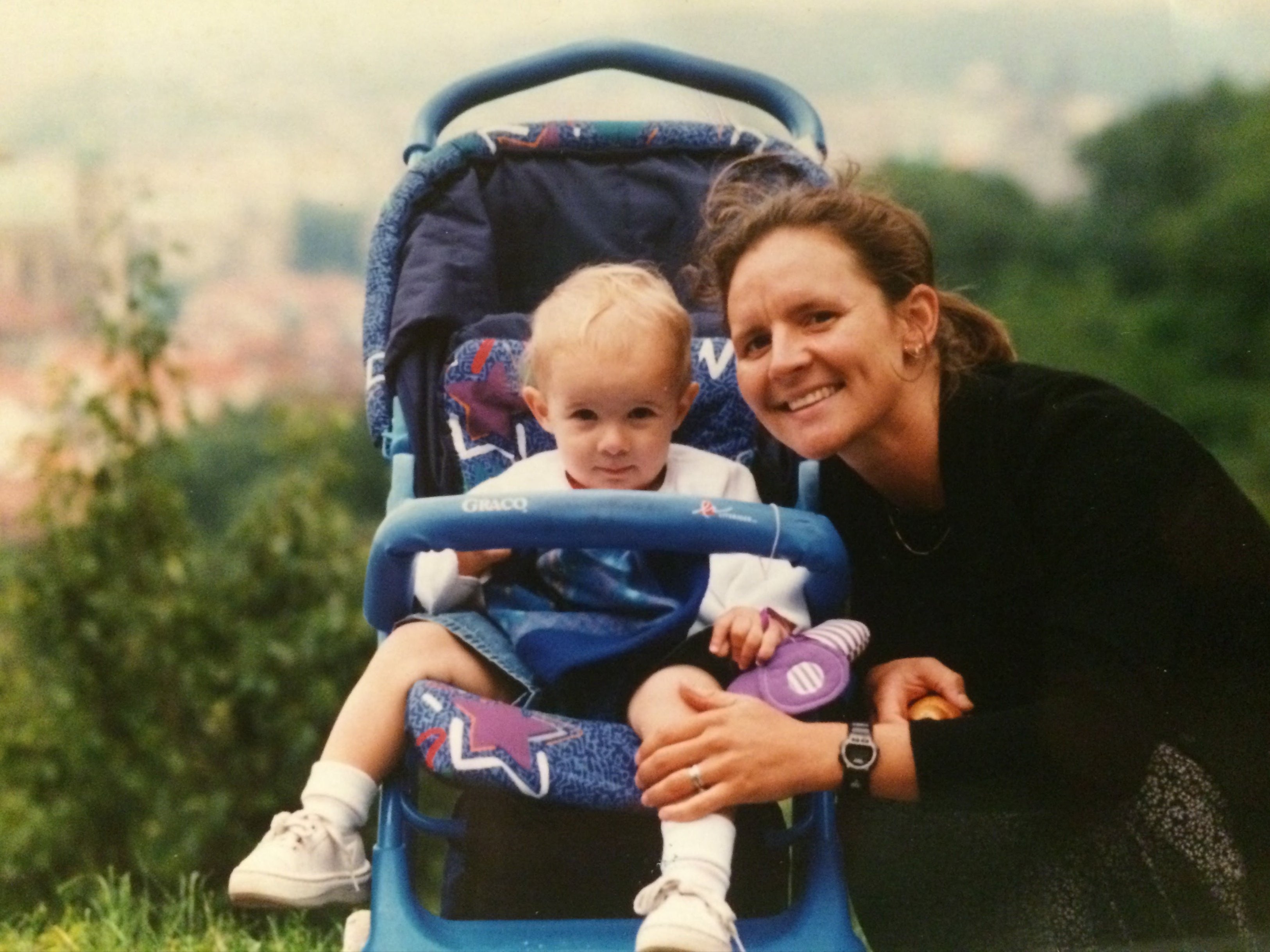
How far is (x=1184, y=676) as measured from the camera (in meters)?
1.61

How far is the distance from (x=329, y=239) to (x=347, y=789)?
1.22 meters

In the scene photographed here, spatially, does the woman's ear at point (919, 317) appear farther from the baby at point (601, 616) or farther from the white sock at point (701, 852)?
the white sock at point (701, 852)

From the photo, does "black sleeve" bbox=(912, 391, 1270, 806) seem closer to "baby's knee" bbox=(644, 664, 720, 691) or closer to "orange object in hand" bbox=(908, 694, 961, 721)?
"orange object in hand" bbox=(908, 694, 961, 721)

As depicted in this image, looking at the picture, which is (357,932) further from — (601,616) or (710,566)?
(710,566)

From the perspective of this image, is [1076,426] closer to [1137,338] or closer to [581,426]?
[581,426]

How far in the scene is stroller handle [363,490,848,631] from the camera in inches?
56.1

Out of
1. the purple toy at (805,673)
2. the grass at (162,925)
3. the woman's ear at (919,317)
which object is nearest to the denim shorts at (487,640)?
the purple toy at (805,673)

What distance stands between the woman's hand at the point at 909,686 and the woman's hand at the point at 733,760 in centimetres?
18

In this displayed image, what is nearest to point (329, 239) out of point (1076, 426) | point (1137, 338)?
point (1076, 426)

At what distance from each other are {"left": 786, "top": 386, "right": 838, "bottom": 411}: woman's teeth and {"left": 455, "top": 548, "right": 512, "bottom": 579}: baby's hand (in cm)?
39

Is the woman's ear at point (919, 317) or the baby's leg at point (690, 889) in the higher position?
the woman's ear at point (919, 317)

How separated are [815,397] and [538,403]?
1.32 feet

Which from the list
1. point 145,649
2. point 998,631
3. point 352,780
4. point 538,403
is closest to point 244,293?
point 145,649

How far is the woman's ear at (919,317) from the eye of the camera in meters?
1.73
